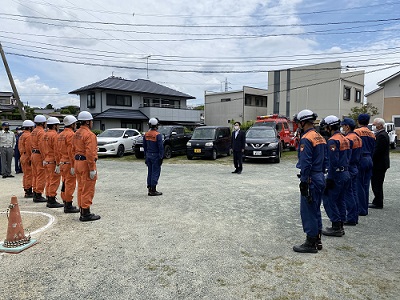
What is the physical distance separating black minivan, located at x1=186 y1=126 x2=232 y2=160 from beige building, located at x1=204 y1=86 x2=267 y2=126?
20.7 m

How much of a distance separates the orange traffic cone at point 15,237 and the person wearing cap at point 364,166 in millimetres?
5673

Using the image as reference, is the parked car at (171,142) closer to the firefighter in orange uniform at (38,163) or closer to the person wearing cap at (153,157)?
the person wearing cap at (153,157)

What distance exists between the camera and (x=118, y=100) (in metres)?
32.3

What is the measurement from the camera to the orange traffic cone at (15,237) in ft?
13.5

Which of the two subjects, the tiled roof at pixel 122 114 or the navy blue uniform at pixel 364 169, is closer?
the navy blue uniform at pixel 364 169

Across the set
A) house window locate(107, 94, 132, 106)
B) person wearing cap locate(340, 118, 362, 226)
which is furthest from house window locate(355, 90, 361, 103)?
person wearing cap locate(340, 118, 362, 226)

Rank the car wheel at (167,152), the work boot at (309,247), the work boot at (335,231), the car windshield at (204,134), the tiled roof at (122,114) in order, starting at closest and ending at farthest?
the work boot at (309,247), the work boot at (335,231), the car windshield at (204,134), the car wheel at (167,152), the tiled roof at (122,114)

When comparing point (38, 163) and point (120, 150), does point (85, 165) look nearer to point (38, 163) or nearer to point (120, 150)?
point (38, 163)

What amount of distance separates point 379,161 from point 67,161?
6.42 m

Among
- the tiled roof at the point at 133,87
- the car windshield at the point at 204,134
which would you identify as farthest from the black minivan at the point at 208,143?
the tiled roof at the point at 133,87

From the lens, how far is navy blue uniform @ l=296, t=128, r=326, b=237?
3.89m

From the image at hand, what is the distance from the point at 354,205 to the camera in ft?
17.0

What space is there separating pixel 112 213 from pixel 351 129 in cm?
474

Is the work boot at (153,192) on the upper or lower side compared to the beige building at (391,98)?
lower
